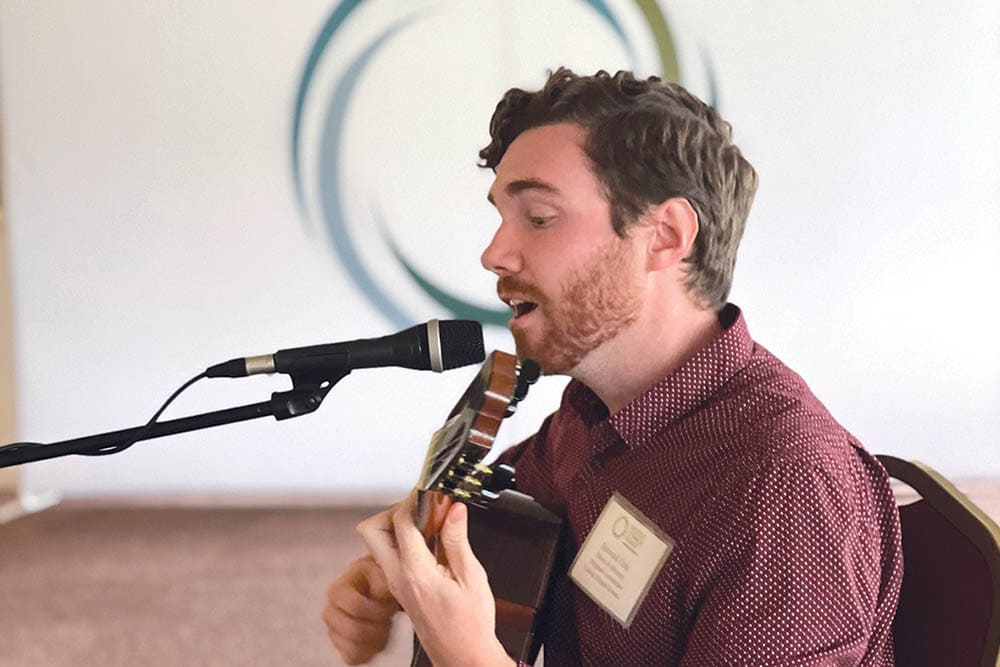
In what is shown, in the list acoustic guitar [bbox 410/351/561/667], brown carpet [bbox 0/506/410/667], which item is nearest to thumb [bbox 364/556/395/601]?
acoustic guitar [bbox 410/351/561/667]

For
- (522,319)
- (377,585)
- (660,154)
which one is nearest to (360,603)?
(377,585)

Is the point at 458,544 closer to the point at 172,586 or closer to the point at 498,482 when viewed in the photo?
the point at 498,482

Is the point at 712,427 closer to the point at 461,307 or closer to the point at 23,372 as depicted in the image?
the point at 461,307

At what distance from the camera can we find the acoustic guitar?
1016 millimetres

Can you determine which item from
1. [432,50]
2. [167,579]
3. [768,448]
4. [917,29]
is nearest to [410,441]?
[167,579]

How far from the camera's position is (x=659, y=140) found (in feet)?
4.36

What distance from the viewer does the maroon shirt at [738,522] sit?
3.21ft

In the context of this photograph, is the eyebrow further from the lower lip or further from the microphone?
the microphone

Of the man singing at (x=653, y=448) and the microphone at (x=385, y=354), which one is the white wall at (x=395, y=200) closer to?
the man singing at (x=653, y=448)

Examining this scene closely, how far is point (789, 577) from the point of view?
3.20ft

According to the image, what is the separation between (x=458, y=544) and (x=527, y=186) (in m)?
Answer: 0.50

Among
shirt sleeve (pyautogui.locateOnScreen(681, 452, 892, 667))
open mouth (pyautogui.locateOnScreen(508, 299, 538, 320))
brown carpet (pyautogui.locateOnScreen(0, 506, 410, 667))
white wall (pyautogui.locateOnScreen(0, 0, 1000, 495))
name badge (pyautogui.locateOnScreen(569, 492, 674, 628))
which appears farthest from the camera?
white wall (pyautogui.locateOnScreen(0, 0, 1000, 495))

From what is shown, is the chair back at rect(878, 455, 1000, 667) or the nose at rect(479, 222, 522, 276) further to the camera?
the nose at rect(479, 222, 522, 276)

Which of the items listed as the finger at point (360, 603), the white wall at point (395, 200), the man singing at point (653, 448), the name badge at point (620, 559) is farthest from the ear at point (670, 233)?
the white wall at point (395, 200)
